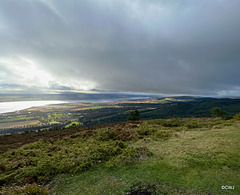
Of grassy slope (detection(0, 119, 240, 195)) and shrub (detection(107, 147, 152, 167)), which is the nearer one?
grassy slope (detection(0, 119, 240, 195))

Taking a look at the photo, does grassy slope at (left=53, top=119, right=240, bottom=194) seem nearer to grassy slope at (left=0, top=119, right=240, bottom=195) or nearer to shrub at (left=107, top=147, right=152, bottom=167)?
grassy slope at (left=0, top=119, right=240, bottom=195)

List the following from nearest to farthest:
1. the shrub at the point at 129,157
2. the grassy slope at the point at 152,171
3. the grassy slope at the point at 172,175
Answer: the grassy slope at the point at 172,175, the grassy slope at the point at 152,171, the shrub at the point at 129,157

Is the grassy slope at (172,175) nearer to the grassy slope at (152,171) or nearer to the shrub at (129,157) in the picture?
the grassy slope at (152,171)

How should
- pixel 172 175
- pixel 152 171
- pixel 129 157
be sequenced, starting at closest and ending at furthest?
pixel 172 175, pixel 152 171, pixel 129 157

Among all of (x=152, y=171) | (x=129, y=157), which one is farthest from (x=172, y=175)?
(x=129, y=157)

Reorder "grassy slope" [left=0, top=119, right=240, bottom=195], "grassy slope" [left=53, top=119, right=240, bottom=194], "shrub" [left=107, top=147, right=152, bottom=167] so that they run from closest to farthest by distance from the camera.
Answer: "grassy slope" [left=53, top=119, right=240, bottom=194]
"grassy slope" [left=0, top=119, right=240, bottom=195]
"shrub" [left=107, top=147, right=152, bottom=167]

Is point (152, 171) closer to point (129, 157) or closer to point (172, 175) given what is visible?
point (172, 175)

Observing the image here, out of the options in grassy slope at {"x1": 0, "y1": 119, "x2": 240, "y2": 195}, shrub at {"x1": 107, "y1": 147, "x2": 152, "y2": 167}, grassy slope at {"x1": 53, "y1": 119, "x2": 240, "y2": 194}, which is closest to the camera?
grassy slope at {"x1": 53, "y1": 119, "x2": 240, "y2": 194}

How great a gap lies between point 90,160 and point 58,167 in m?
2.72

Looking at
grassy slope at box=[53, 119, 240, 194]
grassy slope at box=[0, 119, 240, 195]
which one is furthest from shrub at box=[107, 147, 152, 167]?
grassy slope at box=[53, 119, 240, 194]

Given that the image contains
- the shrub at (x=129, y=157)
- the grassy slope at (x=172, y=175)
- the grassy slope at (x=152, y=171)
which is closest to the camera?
the grassy slope at (x=172, y=175)

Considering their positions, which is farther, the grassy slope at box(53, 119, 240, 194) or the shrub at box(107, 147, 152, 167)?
the shrub at box(107, 147, 152, 167)

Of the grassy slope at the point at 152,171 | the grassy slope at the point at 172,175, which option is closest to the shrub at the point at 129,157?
the grassy slope at the point at 152,171

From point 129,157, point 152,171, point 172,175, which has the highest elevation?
point 172,175
